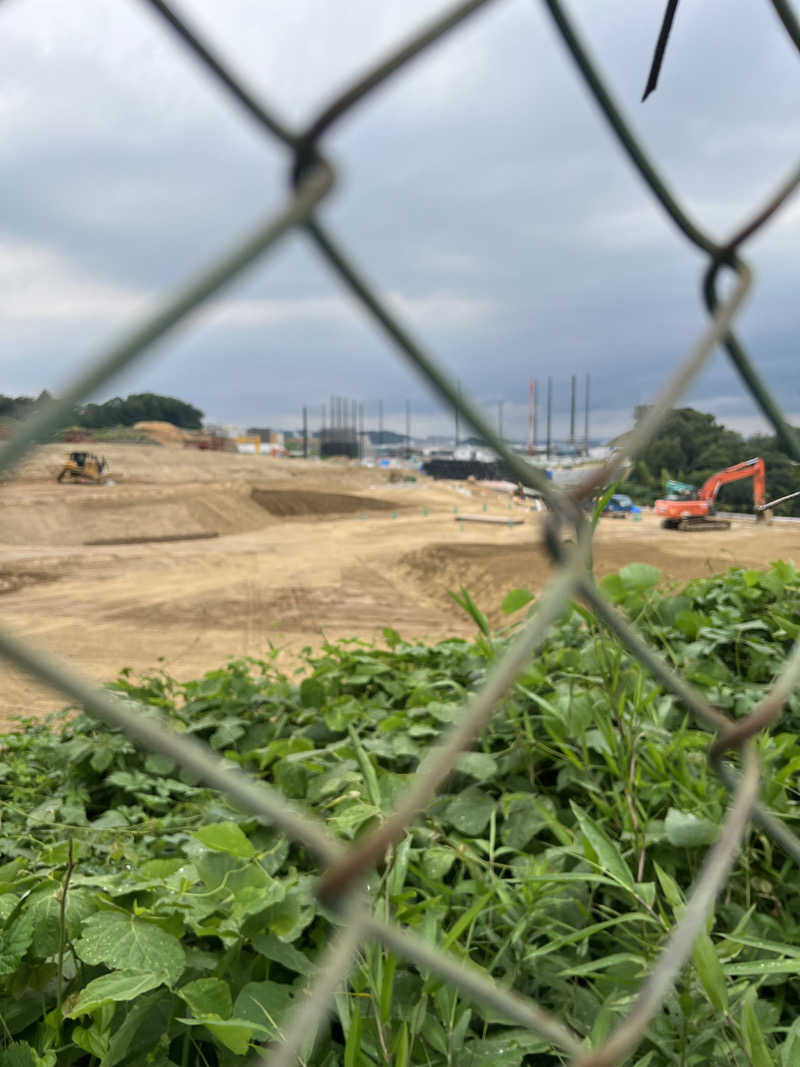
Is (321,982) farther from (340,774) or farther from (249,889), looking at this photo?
(340,774)

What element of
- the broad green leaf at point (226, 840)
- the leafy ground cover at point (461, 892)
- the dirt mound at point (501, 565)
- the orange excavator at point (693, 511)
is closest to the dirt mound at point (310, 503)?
the dirt mound at point (501, 565)

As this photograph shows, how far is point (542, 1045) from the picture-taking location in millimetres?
1124

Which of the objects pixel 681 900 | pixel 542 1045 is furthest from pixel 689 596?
pixel 542 1045

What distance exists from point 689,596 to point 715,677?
706 millimetres

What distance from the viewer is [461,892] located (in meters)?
1.41

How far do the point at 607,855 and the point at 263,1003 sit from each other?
57cm

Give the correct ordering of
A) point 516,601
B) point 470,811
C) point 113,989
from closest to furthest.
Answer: point 113,989, point 470,811, point 516,601

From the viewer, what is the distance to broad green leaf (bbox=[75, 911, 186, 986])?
3.50ft

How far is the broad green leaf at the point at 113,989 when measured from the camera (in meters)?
0.98

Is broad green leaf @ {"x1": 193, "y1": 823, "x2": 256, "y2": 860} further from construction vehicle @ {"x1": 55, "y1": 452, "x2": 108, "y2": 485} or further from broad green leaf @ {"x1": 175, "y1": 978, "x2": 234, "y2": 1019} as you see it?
construction vehicle @ {"x1": 55, "y1": 452, "x2": 108, "y2": 485}

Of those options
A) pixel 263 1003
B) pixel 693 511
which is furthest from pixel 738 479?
pixel 263 1003

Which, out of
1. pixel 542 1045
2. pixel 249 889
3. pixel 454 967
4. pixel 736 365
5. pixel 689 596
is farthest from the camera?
pixel 689 596

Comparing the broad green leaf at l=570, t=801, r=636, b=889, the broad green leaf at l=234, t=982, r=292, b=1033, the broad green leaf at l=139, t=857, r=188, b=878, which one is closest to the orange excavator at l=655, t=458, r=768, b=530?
the broad green leaf at l=570, t=801, r=636, b=889

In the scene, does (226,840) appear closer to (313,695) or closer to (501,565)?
(313,695)
